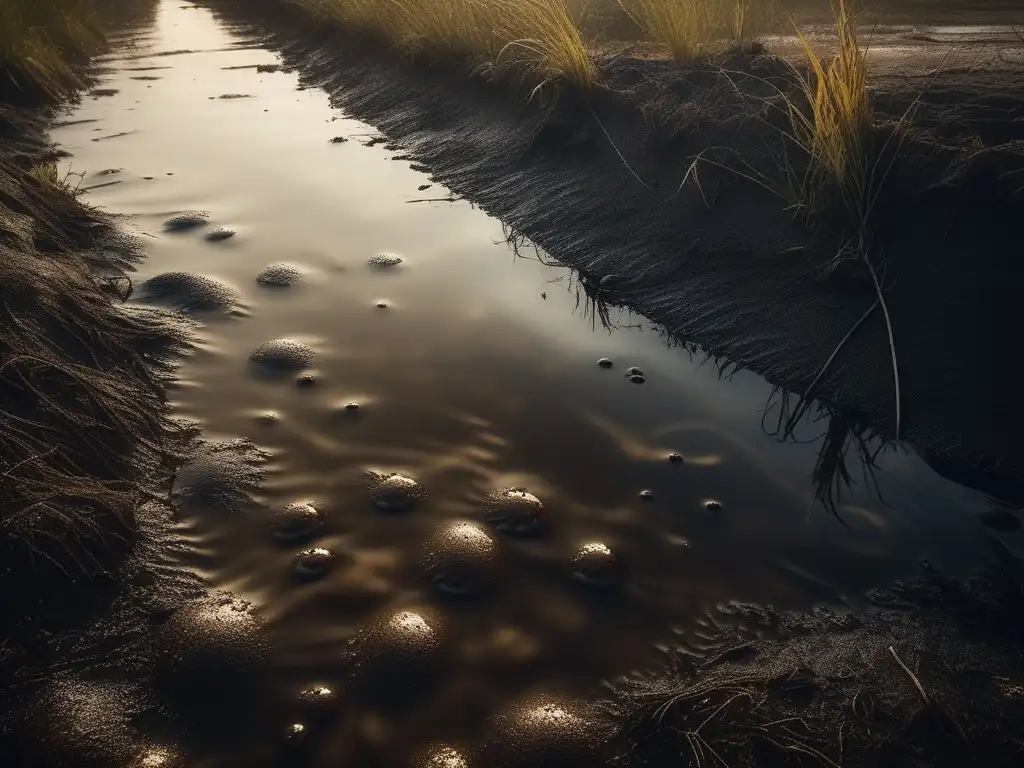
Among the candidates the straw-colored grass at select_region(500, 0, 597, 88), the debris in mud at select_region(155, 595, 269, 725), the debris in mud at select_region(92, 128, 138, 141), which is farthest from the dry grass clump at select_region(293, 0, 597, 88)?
the debris in mud at select_region(155, 595, 269, 725)

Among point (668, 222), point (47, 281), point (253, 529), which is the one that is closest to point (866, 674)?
point (253, 529)

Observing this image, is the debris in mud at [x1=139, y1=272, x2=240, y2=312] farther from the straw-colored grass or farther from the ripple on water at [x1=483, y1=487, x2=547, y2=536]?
the straw-colored grass

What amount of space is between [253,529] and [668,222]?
2636mm

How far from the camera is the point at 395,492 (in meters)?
2.64

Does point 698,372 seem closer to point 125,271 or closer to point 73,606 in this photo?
point 73,606

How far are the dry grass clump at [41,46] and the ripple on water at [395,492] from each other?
661 cm

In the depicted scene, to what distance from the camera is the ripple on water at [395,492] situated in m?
2.60

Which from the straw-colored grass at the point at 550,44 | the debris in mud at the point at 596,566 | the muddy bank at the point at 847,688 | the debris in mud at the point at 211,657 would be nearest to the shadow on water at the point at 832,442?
the muddy bank at the point at 847,688

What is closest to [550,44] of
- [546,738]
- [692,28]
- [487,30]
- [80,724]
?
[692,28]

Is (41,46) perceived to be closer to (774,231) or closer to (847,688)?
(774,231)

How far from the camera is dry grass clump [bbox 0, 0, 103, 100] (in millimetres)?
7285

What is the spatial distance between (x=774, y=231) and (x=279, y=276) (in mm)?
2388

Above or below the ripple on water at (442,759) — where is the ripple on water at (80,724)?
below

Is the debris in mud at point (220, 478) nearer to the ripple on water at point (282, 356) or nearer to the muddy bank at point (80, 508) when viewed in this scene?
the muddy bank at point (80, 508)
